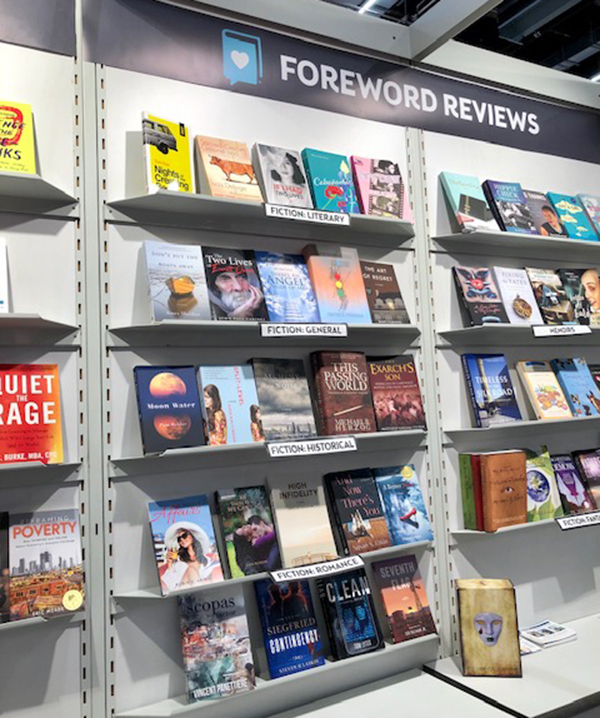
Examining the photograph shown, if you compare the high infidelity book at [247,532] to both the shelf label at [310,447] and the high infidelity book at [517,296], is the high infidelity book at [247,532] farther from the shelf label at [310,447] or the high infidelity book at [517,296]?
the high infidelity book at [517,296]

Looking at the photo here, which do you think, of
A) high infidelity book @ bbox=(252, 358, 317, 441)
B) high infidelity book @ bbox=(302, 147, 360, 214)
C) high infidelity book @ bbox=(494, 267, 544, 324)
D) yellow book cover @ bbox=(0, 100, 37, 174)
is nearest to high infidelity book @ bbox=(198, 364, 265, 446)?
high infidelity book @ bbox=(252, 358, 317, 441)

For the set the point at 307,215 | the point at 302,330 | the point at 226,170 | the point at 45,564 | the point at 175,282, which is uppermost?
the point at 226,170

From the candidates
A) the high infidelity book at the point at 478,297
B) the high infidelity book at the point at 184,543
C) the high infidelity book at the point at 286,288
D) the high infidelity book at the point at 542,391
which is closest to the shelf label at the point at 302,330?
the high infidelity book at the point at 286,288

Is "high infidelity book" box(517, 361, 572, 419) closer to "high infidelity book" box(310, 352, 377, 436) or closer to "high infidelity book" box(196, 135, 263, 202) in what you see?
"high infidelity book" box(310, 352, 377, 436)

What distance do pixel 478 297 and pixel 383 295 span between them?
489 mm

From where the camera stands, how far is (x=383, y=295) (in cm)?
269

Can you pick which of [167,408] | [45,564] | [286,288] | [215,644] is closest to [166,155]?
[286,288]

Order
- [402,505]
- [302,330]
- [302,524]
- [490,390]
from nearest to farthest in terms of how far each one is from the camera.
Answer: [302,330] < [302,524] < [402,505] < [490,390]

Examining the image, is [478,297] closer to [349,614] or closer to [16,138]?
[349,614]

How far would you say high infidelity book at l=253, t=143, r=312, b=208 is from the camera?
247 cm

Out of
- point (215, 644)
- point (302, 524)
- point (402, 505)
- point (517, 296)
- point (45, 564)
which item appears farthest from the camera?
point (517, 296)

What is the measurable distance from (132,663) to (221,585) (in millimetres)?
385

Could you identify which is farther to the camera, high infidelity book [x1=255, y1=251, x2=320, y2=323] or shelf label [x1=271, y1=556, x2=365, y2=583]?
high infidelity book [x1=255, y1=251, x2=320, y2=323]

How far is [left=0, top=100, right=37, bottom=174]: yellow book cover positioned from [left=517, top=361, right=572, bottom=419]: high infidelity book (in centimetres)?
221
